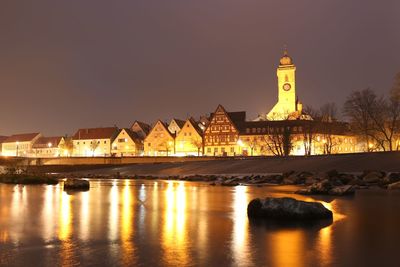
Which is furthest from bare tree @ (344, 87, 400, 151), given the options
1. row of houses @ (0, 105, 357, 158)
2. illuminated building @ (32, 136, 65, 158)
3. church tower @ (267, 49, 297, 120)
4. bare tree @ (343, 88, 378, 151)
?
illuminated building @ (32, 136, 65, 158)

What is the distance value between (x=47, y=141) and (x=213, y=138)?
83457 millimetres

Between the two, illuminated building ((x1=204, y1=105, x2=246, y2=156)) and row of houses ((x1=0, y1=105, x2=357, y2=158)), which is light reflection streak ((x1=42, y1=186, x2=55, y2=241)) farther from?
illuminated building ((x1=204, y1=105, x2=246, y2=156))

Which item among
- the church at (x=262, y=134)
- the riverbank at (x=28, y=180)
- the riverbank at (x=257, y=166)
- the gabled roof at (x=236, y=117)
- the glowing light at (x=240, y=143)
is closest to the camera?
the riverbank at (x=28, y=180)

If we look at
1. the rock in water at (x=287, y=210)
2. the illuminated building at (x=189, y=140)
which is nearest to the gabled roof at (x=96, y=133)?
the illuminated building at (x=189, y=140)

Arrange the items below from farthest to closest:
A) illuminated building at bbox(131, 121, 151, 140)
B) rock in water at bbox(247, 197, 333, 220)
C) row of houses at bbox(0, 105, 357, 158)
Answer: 1. illuminated building at bbox(131, 121, 151, 140)
2. row of houses at bbox(0, 105, 357, 158)
3. rock in water at bbox(247, 197, 333, 220)

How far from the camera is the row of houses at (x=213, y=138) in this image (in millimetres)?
122125

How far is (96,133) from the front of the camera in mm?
171375

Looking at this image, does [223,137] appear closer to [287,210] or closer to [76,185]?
[76,185]

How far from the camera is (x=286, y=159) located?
78.6 meters

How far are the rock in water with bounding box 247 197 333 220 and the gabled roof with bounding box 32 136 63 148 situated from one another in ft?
569

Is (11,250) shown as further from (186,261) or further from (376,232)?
(376,232)

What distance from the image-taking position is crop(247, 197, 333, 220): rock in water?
20.5 metres

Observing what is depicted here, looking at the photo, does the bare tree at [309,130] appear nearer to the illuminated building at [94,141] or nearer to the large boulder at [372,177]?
the large boulder at [372,177]

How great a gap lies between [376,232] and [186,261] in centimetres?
844
